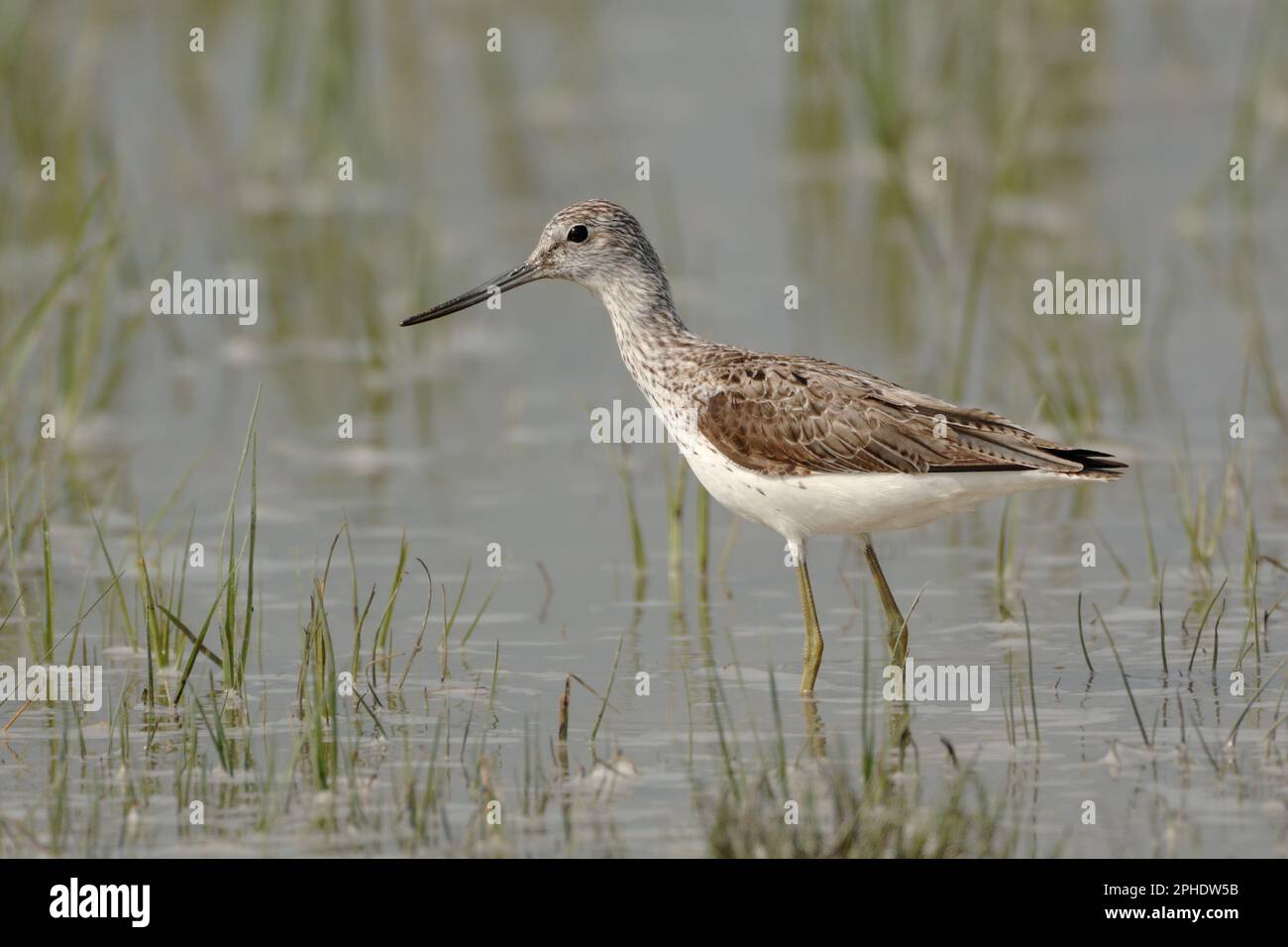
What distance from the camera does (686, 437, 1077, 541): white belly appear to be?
→ 8.69m

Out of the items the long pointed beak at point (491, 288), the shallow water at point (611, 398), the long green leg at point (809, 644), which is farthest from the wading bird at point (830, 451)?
the long pointed beak at point (491, 288)

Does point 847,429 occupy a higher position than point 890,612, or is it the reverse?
point 847,429

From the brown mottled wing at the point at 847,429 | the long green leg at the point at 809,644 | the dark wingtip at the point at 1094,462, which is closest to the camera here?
the dark wingtip at the point at 1094,462

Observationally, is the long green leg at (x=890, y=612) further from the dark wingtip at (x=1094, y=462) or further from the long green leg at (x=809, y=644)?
the dark wingtip at (x=1094, y=462)

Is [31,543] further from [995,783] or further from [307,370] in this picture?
[995,783]

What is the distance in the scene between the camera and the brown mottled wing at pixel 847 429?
866 centimetres

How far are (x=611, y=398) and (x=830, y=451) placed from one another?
499cm

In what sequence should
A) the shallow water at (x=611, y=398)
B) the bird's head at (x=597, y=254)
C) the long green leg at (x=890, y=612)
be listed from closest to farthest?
the shallow water at (x=611, y=398) → the long green leg at (x=890, y=612) → the bird's head at (x=597, y=254)

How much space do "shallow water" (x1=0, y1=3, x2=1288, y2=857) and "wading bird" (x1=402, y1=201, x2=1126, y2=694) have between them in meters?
0.51

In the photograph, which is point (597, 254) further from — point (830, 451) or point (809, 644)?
point (809, 644)

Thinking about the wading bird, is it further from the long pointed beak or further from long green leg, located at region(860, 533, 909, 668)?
the long pointed beak

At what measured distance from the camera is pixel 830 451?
350 inches

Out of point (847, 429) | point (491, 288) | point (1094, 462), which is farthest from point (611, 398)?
point (1094, 462)
